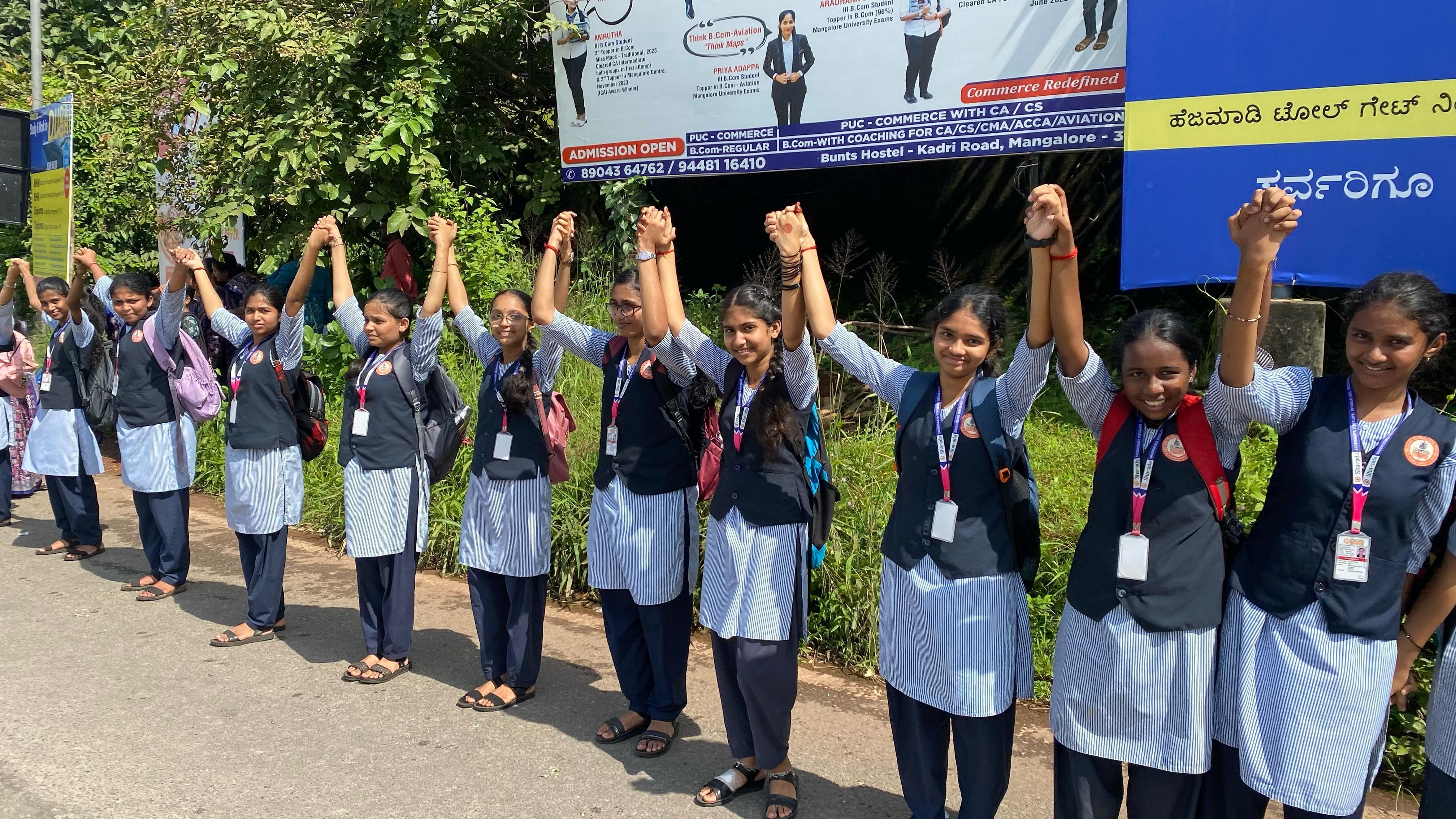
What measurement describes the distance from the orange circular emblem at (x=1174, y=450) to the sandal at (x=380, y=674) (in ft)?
11.0

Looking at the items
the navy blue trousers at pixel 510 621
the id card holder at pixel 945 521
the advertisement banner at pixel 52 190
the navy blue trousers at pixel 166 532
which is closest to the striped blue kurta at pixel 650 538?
the navy blue trousers at pixel 510 621

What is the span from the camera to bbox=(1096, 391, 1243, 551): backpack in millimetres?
2619

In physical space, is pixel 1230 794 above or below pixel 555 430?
below

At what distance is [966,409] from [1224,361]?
0.67 m

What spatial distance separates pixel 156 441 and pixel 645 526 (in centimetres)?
326

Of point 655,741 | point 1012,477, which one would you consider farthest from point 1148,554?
point 655,741

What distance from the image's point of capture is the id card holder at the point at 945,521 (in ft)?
9.62

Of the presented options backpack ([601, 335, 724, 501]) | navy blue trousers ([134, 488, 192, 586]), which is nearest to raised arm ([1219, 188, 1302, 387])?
backpack ([601, 335, 724, 501])

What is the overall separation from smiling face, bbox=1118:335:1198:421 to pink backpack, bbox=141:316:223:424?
474 centimetres

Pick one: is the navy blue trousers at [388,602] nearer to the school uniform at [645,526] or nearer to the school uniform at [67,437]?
the school uniform at [645,526]

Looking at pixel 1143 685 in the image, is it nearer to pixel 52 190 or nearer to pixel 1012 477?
pixel 1012 477

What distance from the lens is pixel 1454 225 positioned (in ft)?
14.9

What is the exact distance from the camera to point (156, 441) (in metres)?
5.64

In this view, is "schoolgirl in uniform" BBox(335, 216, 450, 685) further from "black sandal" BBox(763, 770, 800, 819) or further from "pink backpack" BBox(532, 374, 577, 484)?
"black sandal" BBox(763, 770, 800, 819)
